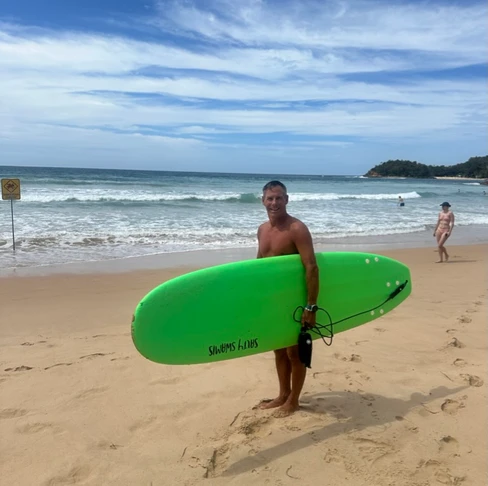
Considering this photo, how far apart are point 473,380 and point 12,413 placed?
10.5ft

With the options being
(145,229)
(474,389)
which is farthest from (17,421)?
(145,229)

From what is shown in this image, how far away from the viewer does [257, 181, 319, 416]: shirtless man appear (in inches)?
114

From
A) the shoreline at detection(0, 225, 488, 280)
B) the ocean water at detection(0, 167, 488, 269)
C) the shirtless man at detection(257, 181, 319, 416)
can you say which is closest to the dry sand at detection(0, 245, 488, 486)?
the shirtless man at detection(257, 181, 319, 416)

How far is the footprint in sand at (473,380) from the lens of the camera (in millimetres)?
3465

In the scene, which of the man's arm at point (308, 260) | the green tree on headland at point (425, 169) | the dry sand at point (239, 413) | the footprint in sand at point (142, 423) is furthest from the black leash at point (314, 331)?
the green tree on headland at point (425, 169)

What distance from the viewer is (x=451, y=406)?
123 inches

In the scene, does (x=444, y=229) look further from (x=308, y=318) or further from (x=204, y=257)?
(x=308, y=318)

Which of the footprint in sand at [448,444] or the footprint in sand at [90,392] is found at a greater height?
the footprint in sand at [448,444]

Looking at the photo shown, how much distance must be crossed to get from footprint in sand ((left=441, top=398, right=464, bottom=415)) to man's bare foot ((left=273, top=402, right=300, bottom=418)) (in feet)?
3.23

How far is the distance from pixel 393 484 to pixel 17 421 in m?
2.19

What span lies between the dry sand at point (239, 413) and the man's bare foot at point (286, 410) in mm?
45

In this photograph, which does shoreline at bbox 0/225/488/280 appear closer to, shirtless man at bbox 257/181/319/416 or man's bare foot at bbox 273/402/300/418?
shirtless man at bbox 257/181/319/416

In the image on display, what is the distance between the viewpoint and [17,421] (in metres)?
2.89

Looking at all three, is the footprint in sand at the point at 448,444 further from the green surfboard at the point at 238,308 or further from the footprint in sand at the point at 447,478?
the green surfboard at the point at 238,308
